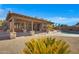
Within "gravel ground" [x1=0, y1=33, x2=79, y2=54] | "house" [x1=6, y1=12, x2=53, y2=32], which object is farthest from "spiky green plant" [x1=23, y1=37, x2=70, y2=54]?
"house" [x1=6, y1=12, x2=53, y2=32]

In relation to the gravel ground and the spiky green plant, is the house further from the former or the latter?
the spiky green plant

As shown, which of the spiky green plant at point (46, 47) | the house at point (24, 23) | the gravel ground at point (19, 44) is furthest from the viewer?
the house at point (24, 23)

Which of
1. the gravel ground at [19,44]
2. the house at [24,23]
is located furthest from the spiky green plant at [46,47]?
the house at [24,23]

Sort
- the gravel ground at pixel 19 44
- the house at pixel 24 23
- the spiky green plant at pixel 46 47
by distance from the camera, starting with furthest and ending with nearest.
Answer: the house at pixel 24 23 < the gravel ground at pixel 19 44 < the spiky green plant at pixel 46 47

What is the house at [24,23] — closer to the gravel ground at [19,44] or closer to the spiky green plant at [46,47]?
the gravel ground at [19,44]

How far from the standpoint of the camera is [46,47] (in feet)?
16.9

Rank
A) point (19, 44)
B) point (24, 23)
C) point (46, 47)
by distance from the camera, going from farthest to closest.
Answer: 1. point (24, 23)
2. point (19, 44)
3. point (46, 47)

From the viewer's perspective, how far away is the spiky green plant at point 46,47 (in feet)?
16.9

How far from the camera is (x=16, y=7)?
5258mm

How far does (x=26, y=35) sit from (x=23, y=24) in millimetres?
248

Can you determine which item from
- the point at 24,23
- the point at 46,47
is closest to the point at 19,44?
the point at 24,23

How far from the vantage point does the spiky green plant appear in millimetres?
5137

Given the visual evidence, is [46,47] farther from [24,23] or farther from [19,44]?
[24,23]
